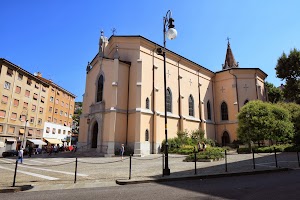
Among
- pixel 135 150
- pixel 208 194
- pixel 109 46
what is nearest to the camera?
pixel 208 194

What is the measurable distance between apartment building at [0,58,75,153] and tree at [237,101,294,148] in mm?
31318

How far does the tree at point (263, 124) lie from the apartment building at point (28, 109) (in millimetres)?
31318

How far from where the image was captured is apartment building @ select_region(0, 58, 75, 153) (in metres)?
35.2

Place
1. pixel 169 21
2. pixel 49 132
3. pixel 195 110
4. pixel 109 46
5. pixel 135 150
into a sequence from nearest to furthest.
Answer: pixel 169 21, pixel 135 150, pixel 109 46, pixel 195 110, pixel 49 132

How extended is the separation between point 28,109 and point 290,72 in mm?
45414

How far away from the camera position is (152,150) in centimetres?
2336

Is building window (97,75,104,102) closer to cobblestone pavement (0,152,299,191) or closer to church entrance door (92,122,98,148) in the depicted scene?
church entrance door (92,122,98,148)

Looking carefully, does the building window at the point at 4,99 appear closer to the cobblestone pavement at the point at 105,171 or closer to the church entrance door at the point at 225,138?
the cobblestone pavement at the point at 105,171

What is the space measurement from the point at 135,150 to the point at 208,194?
16.3 meters

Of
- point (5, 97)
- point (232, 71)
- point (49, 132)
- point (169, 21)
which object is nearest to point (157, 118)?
point (169, 21)

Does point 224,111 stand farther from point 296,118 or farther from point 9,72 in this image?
point 9,72

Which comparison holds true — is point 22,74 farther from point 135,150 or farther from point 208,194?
point 208,194

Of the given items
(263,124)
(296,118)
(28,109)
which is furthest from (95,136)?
(296,118)

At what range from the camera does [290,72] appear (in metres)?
32.3
